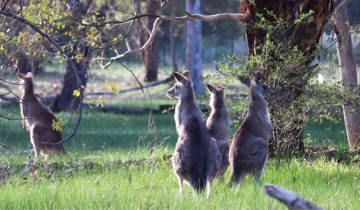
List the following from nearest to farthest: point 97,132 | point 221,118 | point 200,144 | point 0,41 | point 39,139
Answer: point 200,144
point 0,41
point 221,118
point 39,139
point 97,132

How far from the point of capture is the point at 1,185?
Result: 790 cm

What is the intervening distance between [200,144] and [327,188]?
6.28 feet

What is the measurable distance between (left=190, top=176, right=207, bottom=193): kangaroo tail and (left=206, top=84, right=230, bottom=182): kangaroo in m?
0.97

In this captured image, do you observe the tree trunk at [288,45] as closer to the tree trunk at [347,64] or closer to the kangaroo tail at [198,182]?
the tree trunk at [347,64]

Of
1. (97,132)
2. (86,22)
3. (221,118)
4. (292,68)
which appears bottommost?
(97,132)

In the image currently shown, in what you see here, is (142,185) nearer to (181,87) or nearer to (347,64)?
(181,87)

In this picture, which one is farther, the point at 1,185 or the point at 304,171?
the point at 304,171

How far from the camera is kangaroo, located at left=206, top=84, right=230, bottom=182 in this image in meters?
8.48

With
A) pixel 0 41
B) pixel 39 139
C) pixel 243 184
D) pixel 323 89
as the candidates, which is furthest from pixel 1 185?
pixel 323 89

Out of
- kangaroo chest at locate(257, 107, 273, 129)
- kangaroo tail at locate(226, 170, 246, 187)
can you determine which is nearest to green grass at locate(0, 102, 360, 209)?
kangaroo tail at locate(226, 170, 246, 187)

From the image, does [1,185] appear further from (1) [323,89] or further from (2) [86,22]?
(1) [323,89]

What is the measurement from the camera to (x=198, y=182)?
729 cm

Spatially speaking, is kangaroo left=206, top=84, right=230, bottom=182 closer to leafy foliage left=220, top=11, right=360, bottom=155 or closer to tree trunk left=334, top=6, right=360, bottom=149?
leafy foliage left=220, top=11, right=360, bottom=155

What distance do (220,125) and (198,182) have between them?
178 cm
